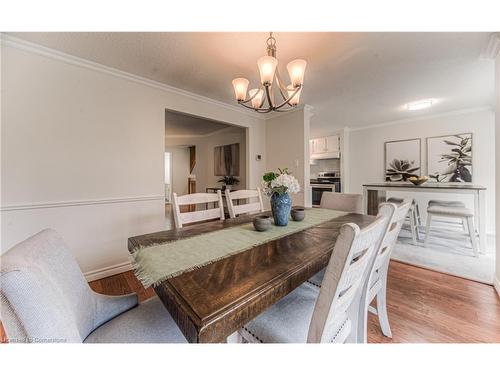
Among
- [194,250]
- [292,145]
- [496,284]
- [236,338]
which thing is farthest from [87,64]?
[496,284]

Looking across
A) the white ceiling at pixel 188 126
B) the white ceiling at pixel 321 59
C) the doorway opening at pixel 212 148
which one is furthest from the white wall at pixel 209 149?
the white ceiling at pixel 321 59

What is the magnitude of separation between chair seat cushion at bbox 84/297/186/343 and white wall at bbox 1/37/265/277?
62.4 inches

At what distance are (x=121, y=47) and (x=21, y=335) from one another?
207 cm

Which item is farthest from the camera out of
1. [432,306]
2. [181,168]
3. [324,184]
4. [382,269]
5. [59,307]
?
[181,168]

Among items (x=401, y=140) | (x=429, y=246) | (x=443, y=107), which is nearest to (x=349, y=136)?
(x=401, y=140)

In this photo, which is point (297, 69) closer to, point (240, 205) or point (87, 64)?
point (240, 205)

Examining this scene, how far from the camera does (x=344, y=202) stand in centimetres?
206

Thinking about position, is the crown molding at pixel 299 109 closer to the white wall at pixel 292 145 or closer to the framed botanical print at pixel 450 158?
the white wall at pixel 292 145

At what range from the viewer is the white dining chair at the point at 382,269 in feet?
3.23

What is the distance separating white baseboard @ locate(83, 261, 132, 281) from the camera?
204 centimetres

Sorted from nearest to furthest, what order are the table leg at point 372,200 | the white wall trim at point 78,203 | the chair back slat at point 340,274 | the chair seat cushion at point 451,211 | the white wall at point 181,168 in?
the chair back slat at point 340,274
the white wall trim at point 78,203
the chair seat cushion at point 451,211
the table leg at point 372,200
the white wall at point 181,168

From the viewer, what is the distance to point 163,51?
1.81 meters

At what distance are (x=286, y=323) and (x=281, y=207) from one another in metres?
0.69

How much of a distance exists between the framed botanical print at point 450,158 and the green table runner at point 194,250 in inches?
156
